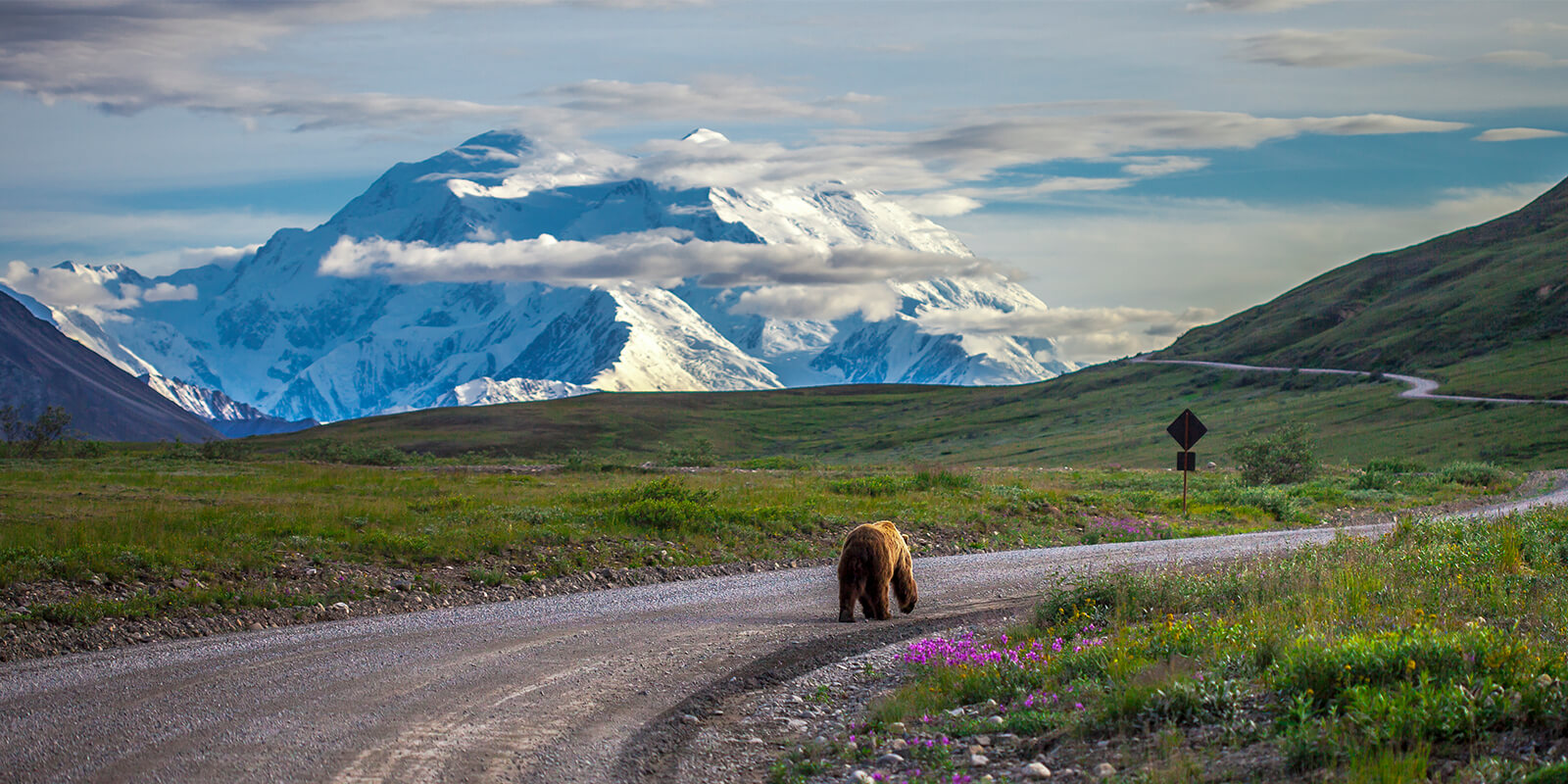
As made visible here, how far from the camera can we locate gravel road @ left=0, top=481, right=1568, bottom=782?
7.86 metres

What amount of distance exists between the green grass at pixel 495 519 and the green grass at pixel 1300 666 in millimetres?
9444

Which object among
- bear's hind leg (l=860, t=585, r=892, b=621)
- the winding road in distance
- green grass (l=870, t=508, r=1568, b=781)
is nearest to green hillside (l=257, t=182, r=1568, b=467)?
the winding road in distance

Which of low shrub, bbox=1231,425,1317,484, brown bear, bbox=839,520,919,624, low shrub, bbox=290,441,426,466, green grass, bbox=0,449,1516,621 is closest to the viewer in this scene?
brown bear, bbox=839,520,919,624

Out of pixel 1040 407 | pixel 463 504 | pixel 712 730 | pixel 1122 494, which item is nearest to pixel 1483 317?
pixel 1040 407

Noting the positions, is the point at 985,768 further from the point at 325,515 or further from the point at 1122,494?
the point at 1122,494

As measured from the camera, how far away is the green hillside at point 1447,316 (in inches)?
4725

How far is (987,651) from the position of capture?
416 inches

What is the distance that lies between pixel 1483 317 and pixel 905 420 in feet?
251

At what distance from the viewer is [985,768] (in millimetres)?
7336

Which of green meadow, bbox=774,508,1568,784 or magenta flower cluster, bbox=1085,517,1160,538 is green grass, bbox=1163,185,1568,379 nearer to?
magenta flower cluster, bbox=1085,517,1160,538

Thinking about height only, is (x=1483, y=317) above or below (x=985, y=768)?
above

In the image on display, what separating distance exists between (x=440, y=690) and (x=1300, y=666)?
7128mm

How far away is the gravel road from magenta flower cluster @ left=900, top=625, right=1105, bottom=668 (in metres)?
1.14

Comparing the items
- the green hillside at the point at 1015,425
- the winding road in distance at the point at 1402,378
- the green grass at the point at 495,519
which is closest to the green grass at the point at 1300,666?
the green grass at the point at 495,519
